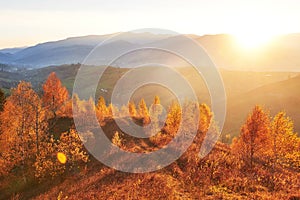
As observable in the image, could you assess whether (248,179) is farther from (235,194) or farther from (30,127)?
(30,127)

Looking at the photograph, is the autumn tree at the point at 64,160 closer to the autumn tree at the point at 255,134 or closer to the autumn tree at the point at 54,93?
the autumn tree at the point at 255,134

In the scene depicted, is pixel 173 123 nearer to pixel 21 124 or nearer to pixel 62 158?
pixel 62 158

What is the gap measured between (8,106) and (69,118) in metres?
21.8

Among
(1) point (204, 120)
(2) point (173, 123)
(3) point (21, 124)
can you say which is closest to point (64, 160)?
(3) point (21, 124)

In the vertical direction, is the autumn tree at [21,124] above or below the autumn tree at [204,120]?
above

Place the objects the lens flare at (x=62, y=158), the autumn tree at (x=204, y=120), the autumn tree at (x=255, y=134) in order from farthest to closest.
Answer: the autumn tree at (x=204, y=120) < the autumn tree at (x=255, y=134) < the lens flare at (x=62, y=158)

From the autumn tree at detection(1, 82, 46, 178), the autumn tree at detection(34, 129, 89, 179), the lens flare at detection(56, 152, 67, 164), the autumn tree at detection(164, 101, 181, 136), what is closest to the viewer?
the autumn tree at detection(34, 129, 89, 179)

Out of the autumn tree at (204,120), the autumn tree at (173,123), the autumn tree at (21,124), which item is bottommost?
the autumn tree at (204,120)

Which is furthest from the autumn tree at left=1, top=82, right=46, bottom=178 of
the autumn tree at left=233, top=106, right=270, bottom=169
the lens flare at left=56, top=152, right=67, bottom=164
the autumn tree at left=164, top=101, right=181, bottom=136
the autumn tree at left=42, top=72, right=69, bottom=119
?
the autumn tree at left=233, top=106, right=270, bottom=169

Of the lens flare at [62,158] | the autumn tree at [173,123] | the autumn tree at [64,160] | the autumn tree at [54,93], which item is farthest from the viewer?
the autumn tree at [54,93]

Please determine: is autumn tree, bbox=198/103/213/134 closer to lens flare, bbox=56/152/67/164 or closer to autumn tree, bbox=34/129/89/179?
autumn tree, bbox=34/129/89/179

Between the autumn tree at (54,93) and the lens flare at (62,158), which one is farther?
the autumn tree at (54,93)

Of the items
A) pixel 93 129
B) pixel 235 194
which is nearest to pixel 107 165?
pixel 93 129

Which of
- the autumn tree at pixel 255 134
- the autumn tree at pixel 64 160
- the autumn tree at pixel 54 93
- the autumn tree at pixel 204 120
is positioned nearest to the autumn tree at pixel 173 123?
the autumn tree at pixel 204 120
